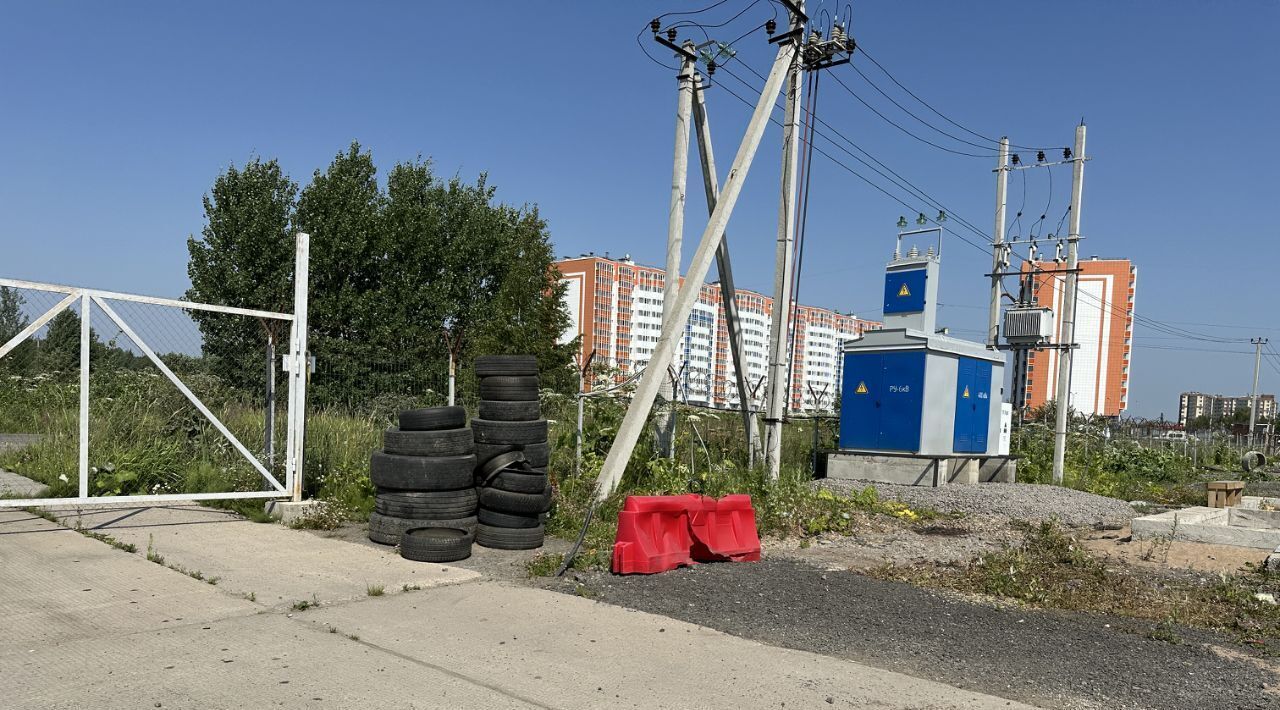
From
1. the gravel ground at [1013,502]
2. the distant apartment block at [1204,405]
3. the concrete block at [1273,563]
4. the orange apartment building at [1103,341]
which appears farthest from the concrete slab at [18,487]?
the distant apartment block at [1204,405]

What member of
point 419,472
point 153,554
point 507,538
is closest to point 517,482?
point 507,538

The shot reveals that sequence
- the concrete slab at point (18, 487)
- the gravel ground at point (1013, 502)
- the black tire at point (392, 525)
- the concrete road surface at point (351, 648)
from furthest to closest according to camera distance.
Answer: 1. the gravel ground at point (1013, 502)
2. the concrete slab at point (18, 487)
3. the black tire at point (392, 525)
4. the concrete road surface at point (351, 648)

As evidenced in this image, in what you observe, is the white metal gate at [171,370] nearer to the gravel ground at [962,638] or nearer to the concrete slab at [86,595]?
the concrete slab at [86,595]

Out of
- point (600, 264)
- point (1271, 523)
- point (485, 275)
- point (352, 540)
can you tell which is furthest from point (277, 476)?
point (600, 264)

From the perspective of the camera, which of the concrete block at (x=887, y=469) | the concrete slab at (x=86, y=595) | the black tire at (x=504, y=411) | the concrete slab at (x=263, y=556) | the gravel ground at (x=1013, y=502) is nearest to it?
the concrete slab at (x=86, y=595)

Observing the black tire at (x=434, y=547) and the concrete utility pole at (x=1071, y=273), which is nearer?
the black tire at (x=434, y=547)

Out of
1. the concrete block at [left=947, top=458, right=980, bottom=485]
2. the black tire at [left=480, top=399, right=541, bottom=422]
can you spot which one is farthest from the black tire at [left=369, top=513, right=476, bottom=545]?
the concrete block at [left=947, top=458, right=980, bottom=485]

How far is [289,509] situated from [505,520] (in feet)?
8.35

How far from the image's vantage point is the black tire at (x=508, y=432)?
8742mm

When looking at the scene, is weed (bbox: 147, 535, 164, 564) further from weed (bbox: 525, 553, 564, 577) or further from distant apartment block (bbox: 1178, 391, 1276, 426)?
distant apartment block (bbox: 1178, 391, 1276, 426)

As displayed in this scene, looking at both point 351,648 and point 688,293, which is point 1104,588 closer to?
point 688,293

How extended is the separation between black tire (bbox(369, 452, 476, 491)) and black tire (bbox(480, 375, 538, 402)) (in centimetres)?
81

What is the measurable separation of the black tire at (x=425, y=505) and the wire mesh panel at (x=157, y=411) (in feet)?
5.44

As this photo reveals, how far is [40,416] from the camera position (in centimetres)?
1312
